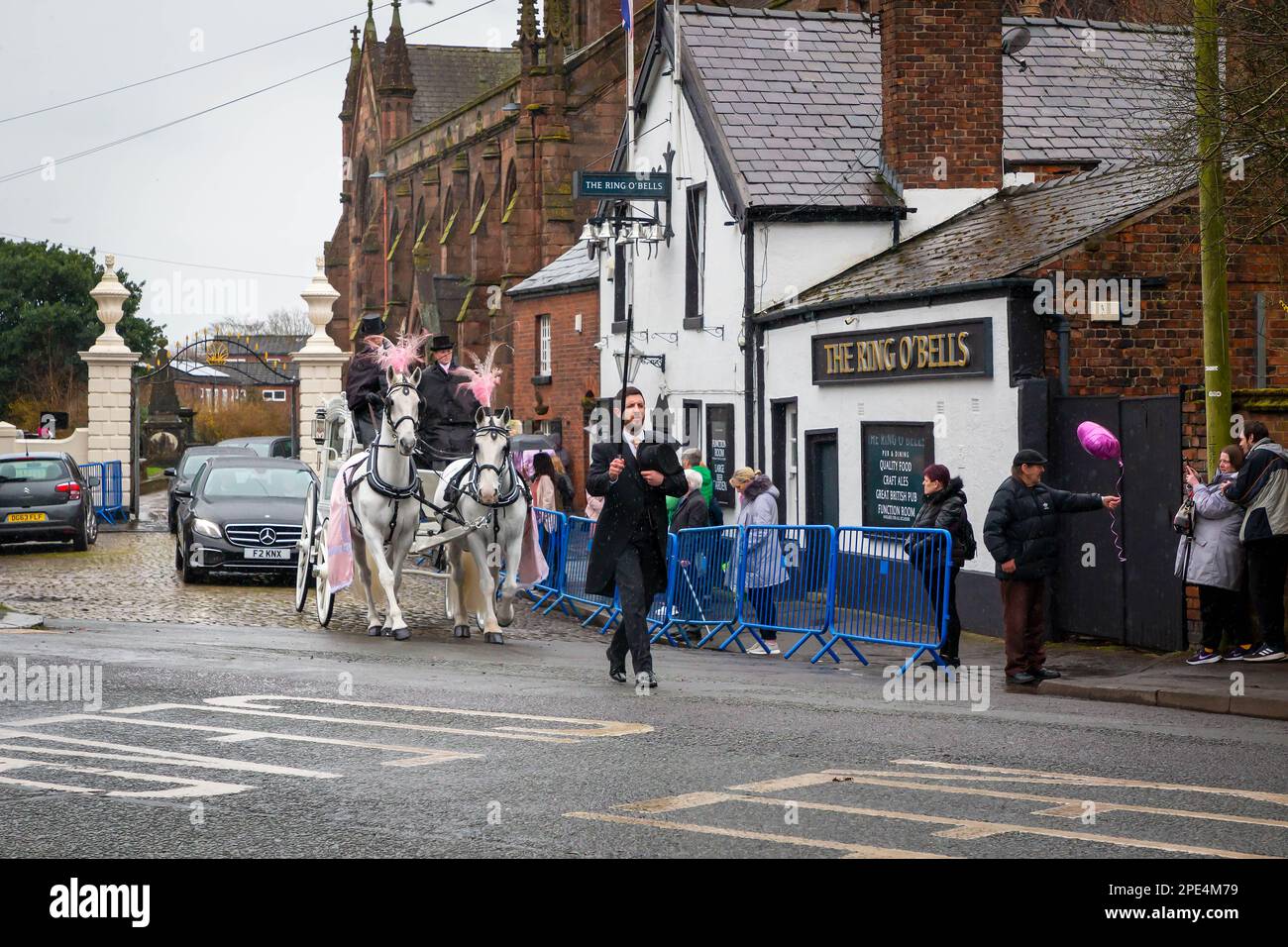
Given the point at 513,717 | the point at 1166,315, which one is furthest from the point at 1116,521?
the point at 513,717

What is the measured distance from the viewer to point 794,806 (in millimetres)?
7793

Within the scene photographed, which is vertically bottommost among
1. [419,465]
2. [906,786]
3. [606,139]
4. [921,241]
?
[906,786]

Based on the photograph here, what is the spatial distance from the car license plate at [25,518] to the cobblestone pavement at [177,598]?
0.61 m

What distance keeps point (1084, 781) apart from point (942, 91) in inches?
648

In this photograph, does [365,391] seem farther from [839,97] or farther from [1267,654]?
[839,97]

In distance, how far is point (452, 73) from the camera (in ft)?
262

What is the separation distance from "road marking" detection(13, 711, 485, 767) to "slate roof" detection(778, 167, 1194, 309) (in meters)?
9.87

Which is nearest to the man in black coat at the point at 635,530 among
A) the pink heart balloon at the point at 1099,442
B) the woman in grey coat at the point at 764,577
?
the woman in grey coat at the point at 764,577

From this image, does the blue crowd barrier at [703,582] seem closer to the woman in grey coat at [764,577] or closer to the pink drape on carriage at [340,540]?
the woman in grey coat at [764,577]

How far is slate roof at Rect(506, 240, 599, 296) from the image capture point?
3684 centimetres

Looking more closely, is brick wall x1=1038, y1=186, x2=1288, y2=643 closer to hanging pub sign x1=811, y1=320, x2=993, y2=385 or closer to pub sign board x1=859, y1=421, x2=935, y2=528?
hanging pub sign x1=811, y1=320, x2=993, y2=385
